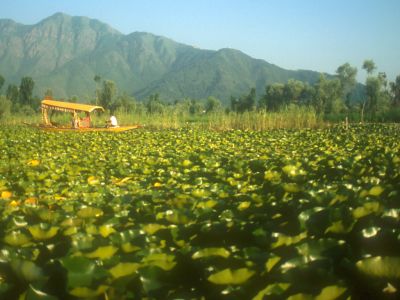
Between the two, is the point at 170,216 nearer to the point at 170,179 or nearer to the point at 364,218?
the point at 364,218

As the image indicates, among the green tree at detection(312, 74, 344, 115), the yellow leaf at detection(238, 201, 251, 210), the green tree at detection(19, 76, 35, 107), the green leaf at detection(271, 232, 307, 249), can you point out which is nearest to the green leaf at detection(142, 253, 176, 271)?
the green leaf at detection(271, 232, 307, 249)

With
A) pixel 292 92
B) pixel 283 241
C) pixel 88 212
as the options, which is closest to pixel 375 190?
pixel 283 241

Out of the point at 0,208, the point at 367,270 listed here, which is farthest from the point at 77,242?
the point at 0,208

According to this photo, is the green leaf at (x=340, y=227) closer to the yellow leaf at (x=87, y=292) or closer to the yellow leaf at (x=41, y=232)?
the yellow leaf at (x=87, y=292)

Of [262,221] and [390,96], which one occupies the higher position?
[390,96]

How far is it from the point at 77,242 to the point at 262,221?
1.39 m

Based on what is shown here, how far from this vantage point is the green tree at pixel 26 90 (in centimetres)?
6788

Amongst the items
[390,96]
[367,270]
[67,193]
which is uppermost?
[390,96]

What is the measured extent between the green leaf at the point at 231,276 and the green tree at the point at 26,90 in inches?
2863

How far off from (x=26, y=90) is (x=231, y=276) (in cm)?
7358

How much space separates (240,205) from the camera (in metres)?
3.56

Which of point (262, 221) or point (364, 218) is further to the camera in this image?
point (262, 221)

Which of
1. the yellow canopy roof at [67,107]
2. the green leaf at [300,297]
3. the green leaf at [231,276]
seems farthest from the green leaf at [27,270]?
the yellow canopy roof at [67,107]

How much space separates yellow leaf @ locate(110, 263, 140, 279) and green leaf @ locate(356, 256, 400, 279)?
1.03 metres
